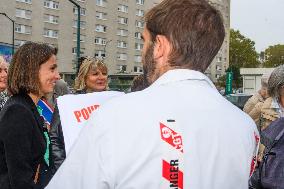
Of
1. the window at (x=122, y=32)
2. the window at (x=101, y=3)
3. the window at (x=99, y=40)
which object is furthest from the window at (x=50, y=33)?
the window at (x=122, y=32)

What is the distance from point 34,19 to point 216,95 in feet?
191

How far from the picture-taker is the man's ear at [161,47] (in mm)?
1571

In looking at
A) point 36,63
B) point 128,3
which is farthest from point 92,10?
point 36,63

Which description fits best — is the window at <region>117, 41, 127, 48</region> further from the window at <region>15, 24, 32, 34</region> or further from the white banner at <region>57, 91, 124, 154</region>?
the white banner at <region>57, 91, 124, 154</region>

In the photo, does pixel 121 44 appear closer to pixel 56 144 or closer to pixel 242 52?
pixel 242 52

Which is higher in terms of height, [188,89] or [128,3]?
[128,3]

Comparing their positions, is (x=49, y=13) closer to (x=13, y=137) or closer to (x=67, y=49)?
(x=67, y=49)

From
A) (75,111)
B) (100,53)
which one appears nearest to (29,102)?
(75,111)

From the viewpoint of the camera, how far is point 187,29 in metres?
1.56

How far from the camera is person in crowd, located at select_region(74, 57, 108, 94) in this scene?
4.54m

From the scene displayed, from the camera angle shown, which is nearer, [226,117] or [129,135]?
[129,135]

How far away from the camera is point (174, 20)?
5.11 ft

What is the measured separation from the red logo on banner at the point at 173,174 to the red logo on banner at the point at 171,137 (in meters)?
0.05

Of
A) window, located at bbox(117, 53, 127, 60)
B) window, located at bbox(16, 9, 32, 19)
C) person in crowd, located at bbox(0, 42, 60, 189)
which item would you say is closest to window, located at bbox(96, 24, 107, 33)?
window, located at bbox(117, 53, 127, 60)
